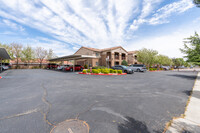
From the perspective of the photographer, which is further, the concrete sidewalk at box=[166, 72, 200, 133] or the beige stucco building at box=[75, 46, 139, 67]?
the beige stucco building at box=[75, 46, 139, 67]

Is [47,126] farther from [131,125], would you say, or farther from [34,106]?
[131,125]

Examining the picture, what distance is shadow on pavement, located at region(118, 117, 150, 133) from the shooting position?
2221mm

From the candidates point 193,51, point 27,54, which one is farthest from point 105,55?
point 27,54

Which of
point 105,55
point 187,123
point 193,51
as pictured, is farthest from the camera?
point 105,55

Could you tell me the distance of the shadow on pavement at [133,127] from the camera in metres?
2.22

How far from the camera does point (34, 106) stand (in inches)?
139

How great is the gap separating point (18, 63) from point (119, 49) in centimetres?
4372

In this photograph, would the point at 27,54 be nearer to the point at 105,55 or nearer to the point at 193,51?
the point at 105,55

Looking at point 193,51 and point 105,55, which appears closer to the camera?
point 193,51

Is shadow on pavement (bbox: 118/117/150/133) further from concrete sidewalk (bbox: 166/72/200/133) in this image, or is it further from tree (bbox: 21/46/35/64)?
tree (bbox: 21/46/35/64)

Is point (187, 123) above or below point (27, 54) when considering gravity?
below

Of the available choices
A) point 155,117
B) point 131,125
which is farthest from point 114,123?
point 155,117

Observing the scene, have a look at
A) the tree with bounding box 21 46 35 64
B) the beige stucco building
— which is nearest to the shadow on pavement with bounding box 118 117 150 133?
the beige stucco building

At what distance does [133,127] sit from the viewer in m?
2.36
